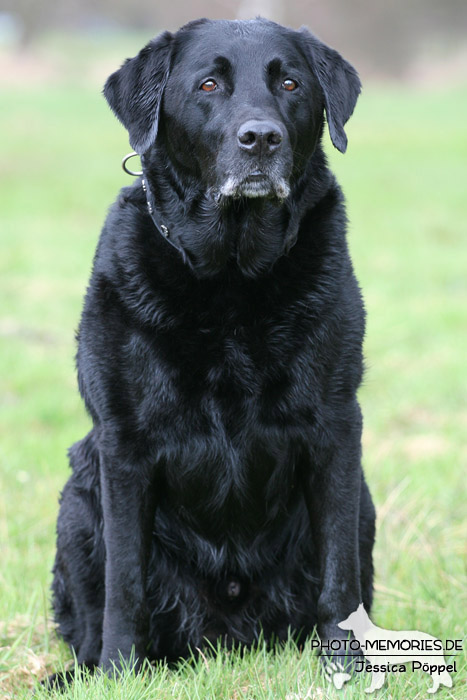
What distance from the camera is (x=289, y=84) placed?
2740 millimetres

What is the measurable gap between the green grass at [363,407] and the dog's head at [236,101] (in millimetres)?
1439

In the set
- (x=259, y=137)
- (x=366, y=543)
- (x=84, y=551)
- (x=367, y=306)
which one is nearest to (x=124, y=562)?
(x=84, y=551)

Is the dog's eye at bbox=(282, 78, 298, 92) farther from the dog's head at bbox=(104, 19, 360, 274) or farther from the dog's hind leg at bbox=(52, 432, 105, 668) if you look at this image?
the dog's hind leg at bbox=(52, 432, 105, 668)

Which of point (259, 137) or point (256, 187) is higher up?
point (259, 137)

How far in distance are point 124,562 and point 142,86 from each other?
1.47 meters

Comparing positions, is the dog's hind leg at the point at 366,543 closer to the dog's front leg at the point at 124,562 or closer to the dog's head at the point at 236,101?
the dog's front leg at the point at 124,562

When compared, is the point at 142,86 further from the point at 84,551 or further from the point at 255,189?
the point at 84,551

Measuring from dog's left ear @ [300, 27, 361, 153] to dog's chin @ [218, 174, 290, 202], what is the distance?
308 millimetres

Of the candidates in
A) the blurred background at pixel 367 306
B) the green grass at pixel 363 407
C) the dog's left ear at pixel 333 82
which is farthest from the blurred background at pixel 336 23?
the dog's left ear at pixel 333 82

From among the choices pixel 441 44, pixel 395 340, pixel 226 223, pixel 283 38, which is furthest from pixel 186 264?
pixel 441 44

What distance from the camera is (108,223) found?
9.21 feet

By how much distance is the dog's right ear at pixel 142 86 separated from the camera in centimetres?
276

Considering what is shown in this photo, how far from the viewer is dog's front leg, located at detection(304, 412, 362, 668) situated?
Result: 2.59 meters

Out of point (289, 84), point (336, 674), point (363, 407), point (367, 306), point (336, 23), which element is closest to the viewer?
point (336, 674)
